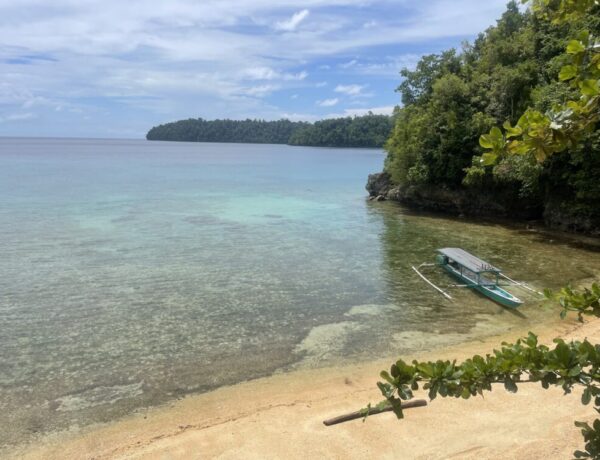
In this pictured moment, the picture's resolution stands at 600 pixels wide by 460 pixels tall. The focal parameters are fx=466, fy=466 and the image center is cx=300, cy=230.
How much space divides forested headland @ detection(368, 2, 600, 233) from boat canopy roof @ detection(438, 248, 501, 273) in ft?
32.1

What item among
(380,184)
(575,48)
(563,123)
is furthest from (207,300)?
(380,184)

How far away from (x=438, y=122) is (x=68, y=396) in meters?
31.4

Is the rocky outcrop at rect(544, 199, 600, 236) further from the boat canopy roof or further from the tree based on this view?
the tree

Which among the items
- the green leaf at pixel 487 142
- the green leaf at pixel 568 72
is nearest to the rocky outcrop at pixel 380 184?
the green leaf at pixel 568 72

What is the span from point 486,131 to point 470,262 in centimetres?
1894

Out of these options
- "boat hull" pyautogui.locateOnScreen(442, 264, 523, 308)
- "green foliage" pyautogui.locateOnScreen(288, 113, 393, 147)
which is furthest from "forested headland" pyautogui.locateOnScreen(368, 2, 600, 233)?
"green foliage" pyautogui.locateOnScreen(288, 113, 393, 147)

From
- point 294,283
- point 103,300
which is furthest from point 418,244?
point 103,300

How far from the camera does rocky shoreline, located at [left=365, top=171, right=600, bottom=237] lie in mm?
27516

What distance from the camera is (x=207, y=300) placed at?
54.2 feet

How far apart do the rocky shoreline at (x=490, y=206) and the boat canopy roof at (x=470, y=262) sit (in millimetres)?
12295

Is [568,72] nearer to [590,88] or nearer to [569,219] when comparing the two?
[590,88]

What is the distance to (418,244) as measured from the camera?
2559cm

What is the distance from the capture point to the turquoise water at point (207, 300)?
432 inches

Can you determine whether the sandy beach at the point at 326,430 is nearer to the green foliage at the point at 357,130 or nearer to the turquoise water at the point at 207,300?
the turquoise water at the point at 207,300
